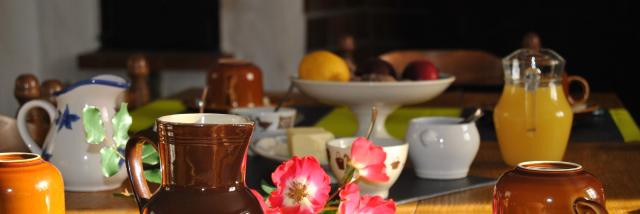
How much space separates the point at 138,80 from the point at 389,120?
0.61 m

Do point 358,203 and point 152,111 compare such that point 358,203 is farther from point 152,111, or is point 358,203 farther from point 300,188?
point 152,111

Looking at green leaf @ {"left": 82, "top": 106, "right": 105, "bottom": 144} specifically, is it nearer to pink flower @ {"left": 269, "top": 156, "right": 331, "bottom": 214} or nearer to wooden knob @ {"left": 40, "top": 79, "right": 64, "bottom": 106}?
pink flower @ {"left": 269, "top": 156, "right": 331, "bottom": 214}

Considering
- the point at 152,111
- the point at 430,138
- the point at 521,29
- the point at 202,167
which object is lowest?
the point at 521,29

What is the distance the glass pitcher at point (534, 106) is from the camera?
1354 mm

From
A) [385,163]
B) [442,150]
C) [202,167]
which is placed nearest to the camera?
[202,167]

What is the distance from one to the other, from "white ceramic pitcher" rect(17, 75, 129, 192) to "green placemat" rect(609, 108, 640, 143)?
2.75 feet

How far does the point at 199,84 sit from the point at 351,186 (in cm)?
329

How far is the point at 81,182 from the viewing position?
1.17 metres

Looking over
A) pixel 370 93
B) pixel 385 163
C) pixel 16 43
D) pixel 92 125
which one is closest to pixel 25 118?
pixel 92 125

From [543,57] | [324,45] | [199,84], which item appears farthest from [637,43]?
[543,57]

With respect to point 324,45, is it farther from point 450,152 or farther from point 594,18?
point 450,152

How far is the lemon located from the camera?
4.99 ft

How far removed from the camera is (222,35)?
3875mm

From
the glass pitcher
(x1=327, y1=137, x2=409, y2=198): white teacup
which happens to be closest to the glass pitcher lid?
the glass pitcher
